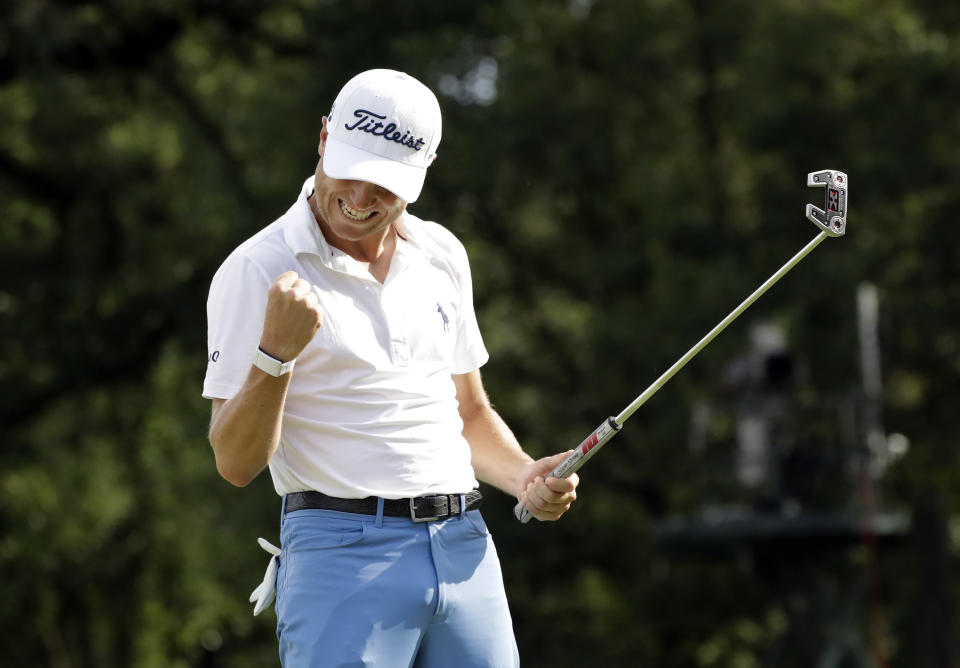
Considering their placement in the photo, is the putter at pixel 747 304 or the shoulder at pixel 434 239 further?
the shoulder at pixel 434 239

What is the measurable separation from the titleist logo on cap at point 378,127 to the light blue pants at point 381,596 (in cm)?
76

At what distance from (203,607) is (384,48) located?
8909mm

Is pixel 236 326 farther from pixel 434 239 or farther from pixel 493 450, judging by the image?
pixel 493 450

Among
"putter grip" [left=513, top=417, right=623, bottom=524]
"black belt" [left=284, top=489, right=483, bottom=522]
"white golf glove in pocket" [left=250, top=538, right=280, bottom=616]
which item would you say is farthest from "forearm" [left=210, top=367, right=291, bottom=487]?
"putter grip" [left=513, top=417, right=623, bottom=524]

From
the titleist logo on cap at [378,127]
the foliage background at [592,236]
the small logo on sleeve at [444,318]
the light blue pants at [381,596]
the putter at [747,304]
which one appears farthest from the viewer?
the foliage background at [592,236]

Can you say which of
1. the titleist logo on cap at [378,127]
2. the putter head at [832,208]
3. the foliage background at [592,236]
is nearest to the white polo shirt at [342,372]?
the titleist logo on cap at [378,127]

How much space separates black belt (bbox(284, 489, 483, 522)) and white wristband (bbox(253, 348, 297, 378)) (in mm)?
333

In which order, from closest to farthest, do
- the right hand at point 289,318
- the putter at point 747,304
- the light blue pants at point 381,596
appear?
1. the right hand at point 289,318
2. the light blue pants at point 381,596
3. the putter at point 747,304

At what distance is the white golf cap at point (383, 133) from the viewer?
10.7ft

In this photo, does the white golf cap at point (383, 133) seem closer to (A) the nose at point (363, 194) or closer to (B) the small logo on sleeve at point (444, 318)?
(A) the nose at point (363, 194)

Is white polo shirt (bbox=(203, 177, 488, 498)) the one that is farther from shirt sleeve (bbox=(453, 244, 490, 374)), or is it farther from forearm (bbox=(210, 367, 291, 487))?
shirt sleeve (bbox=(453, 244, 490, 374))

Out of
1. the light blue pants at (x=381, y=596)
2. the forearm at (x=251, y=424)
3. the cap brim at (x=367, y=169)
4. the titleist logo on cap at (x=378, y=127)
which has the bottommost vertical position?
the light blue pants at (x=381, y=596)

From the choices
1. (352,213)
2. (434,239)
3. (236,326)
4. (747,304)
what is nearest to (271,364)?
(236,326)

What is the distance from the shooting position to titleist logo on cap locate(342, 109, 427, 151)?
3312mm
